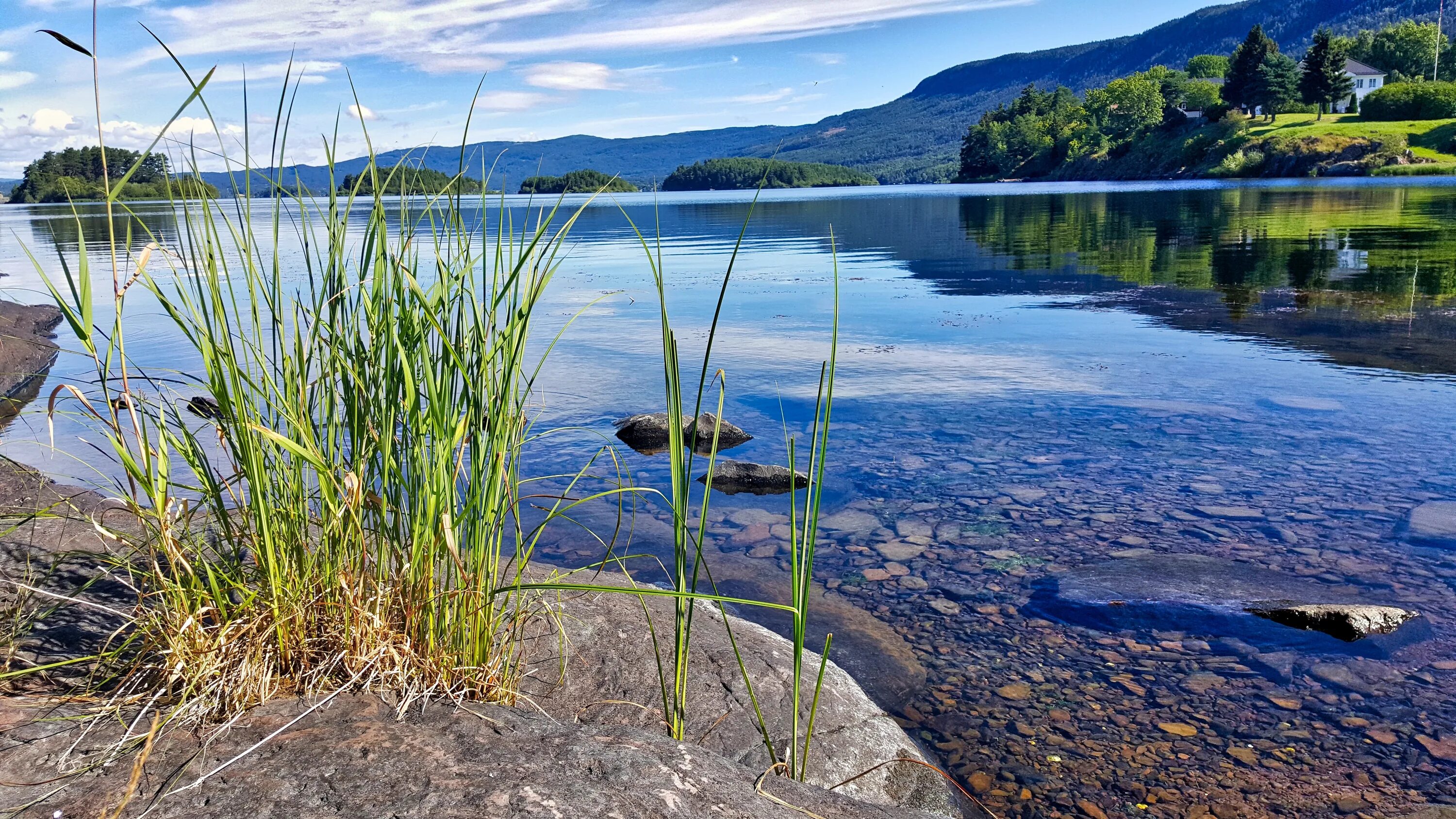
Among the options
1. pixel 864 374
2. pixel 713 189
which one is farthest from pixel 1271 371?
pixel 713 189

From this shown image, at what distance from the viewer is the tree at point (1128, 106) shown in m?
113

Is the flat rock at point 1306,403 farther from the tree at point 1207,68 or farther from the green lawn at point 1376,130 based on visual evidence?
the tree at point 1207,68

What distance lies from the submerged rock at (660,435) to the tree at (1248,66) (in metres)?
104

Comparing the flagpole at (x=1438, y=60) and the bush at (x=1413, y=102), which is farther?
the flagpole at (x=1438, y=60)

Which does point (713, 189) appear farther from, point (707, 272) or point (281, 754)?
point (281, 754)

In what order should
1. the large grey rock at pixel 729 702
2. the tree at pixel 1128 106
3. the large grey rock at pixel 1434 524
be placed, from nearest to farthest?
1. the large grey rock at pixel 729 702
2. the large grey rock at pixel 1434 524
3. the tree at pixel 1128 106

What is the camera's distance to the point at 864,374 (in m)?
10.3

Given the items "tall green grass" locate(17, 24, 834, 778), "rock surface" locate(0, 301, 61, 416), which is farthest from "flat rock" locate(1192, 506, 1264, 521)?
"rock surface" locate(0, 301, 61, 416)

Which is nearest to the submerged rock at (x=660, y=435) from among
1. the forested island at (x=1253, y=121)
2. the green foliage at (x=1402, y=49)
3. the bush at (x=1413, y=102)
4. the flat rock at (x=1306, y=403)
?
the flat rock at (x=1306, y=403)

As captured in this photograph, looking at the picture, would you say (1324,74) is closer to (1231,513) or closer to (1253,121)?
(1253,121)

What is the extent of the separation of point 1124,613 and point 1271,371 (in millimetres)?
6239

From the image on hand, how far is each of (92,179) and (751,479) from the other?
82103mm

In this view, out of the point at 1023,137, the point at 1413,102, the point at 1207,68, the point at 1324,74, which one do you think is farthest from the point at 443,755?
the point at 1207,68

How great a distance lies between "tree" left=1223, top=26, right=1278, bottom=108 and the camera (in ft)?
310
